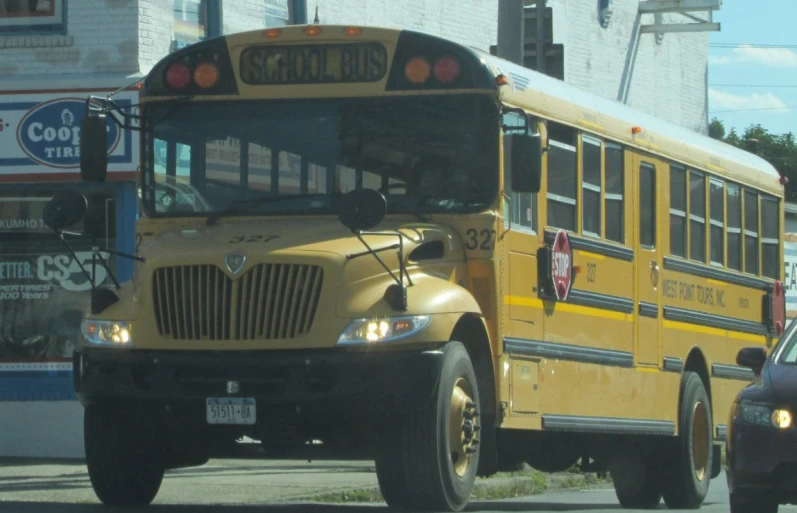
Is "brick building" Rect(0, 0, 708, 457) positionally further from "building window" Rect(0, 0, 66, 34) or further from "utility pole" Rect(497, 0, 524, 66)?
"utility pole" Rect(497, 0, 524, 66)

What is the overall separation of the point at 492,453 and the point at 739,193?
558cm

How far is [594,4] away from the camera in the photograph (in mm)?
26500

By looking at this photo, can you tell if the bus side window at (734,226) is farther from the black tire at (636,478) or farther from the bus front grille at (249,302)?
the bus front grille at (249,302)

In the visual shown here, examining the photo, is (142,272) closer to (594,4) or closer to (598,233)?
(598,233)

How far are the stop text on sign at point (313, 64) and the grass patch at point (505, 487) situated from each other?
3.31 meters

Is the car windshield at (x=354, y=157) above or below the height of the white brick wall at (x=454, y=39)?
below

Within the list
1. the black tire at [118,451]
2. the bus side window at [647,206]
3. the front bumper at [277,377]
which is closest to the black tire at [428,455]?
the front bumper at [277,377]

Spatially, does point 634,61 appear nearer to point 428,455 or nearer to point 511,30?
point 511,30

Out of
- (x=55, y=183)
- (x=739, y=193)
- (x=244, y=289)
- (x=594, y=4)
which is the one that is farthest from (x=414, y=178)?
(x=594, y=4)

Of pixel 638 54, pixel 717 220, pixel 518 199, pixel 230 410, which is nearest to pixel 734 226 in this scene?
pixel 717 220

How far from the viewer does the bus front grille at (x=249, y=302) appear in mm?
8656

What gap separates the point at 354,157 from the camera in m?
9.48

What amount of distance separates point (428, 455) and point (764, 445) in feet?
6.38

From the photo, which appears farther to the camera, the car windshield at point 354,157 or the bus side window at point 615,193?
the bus side window at point 615,193
